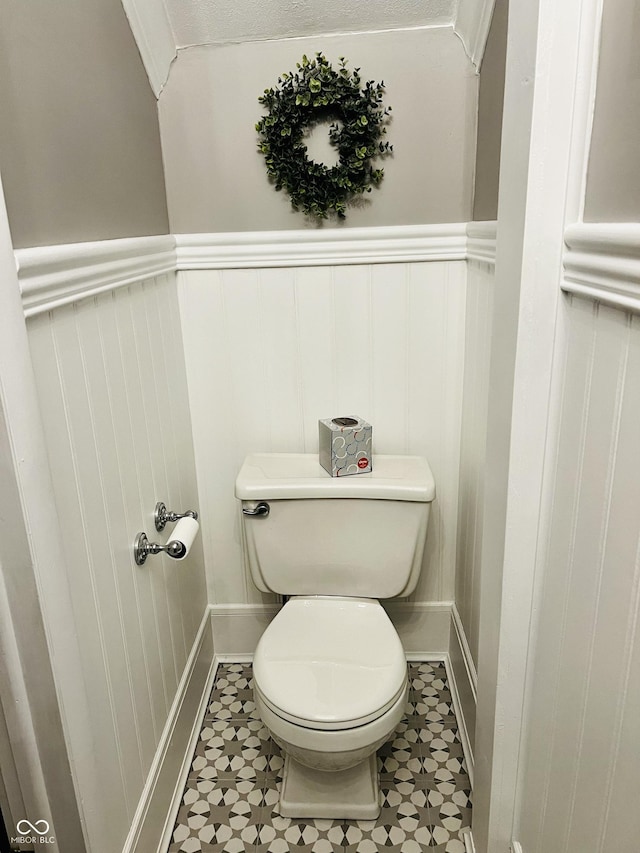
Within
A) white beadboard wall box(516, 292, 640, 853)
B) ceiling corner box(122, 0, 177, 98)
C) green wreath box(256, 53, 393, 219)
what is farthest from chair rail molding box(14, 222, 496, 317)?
white beadboard wall box(516, 292, 640, 853)

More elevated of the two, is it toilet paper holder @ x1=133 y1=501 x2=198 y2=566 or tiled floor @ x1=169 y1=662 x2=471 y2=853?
toilet paper holder @ x1=133 y1=501 x2=198 y2=566

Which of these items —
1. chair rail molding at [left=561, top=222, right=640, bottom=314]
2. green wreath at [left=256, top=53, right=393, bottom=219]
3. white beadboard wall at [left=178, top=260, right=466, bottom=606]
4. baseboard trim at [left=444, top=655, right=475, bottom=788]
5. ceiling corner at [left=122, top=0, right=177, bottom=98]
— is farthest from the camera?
white beadboard wall at [left=178, top=260, right=466, bottom=606]

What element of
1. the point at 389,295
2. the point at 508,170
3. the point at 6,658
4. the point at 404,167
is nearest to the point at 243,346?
the point at 389,295

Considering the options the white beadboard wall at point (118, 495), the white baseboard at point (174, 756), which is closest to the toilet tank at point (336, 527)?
the white beadboard wall at point (118, 495)

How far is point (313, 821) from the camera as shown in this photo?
61.8 inches

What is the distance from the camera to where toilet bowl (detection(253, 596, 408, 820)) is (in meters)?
1.35

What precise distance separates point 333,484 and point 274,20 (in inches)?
46.0

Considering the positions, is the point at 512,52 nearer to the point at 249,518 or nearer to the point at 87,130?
the point at 87,130

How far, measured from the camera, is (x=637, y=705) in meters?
0.75

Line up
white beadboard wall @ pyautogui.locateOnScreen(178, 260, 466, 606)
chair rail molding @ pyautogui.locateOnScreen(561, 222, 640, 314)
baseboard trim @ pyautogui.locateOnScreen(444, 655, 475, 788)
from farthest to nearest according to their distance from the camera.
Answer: white beadboard wall @ pyautogui.locateOnScreen(178, 260, 466, 606) → baseboard trim @ pyautogui.locateOnScreen(444, 655, 475, 788) → chair rail molding @ pyautogui.locateOnScreen(561, 222, 640, 314)

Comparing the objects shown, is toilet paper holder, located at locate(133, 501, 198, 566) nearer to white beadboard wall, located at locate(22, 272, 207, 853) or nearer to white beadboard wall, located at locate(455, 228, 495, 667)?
white beadboard wall, located at locate(22, 272, 207, 853)

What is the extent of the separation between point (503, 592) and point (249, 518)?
0.78 m

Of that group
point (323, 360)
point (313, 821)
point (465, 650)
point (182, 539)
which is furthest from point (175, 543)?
point (465, 650)

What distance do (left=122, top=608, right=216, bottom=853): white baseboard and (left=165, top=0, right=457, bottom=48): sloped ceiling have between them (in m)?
1.67
